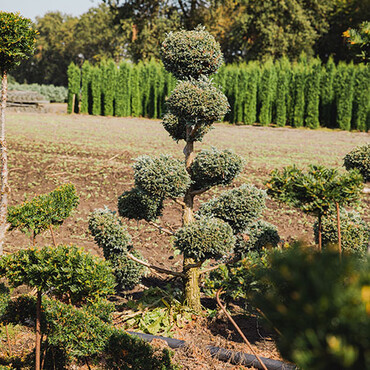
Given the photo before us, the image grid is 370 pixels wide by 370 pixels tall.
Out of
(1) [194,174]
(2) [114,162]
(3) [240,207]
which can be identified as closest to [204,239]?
(3) [240,207]

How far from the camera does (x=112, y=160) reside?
34.4ft

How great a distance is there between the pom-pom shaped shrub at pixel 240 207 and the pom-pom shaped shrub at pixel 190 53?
116 centimetres

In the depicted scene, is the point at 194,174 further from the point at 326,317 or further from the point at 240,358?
the point at 326,317

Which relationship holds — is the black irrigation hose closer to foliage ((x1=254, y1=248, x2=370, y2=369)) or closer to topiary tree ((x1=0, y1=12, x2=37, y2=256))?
topiary tree ((x1=0, y1=12, x2=37, y2=256))

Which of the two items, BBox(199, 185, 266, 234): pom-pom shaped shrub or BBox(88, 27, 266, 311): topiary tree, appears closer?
BBox(88, 27, 266, 311): topiary tree

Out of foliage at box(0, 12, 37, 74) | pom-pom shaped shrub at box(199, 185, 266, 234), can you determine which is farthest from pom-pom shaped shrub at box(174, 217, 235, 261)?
foliage at box(0, 12, 37, 74)

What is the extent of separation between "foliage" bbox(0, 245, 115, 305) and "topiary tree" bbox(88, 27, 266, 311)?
962 millimetres

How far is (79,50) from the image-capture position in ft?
194

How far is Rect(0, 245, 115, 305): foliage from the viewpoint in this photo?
2.42m

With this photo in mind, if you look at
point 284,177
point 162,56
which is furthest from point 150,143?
point 284,177

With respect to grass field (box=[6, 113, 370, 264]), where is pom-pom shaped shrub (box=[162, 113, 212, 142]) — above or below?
above

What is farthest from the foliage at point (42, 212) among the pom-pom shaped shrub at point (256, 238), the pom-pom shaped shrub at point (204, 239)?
the pom-pom shaped shrub at point (256, 238)

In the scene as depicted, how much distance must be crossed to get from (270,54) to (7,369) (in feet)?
102

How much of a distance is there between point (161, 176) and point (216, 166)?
503 mm
